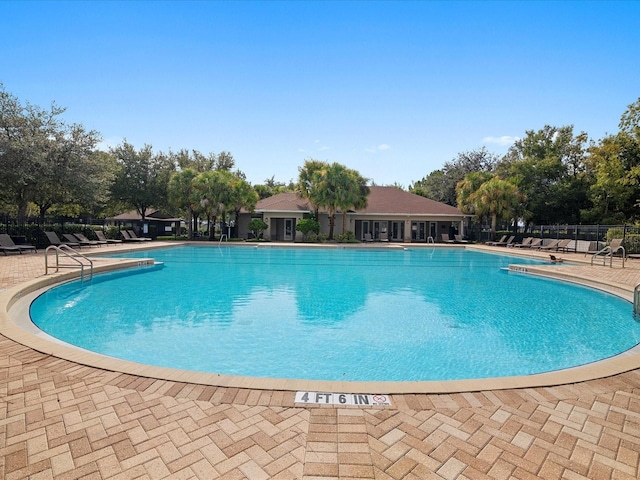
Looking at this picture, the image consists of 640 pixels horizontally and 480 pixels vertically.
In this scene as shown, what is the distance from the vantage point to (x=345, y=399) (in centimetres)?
333

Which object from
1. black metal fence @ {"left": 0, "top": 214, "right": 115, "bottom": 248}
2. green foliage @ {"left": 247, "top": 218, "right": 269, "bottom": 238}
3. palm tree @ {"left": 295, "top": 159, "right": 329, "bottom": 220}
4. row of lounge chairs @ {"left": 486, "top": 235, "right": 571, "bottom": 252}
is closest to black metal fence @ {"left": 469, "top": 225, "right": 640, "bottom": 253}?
row of lounge chairs @ {"left": 486, "top": 235, "right": 571, "bottom": 252}

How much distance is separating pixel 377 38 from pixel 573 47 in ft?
22.4

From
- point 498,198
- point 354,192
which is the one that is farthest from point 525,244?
point 354,192

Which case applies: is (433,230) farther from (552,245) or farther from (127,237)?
(127,237)

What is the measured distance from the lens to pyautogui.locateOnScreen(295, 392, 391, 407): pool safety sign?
3250mm

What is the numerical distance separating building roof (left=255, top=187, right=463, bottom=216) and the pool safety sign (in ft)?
93.8

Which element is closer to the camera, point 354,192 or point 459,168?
point 354,192

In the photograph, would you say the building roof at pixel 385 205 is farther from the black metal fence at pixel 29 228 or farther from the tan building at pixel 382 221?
the black metal fence at pixel 29 228

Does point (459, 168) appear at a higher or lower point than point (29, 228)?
higher

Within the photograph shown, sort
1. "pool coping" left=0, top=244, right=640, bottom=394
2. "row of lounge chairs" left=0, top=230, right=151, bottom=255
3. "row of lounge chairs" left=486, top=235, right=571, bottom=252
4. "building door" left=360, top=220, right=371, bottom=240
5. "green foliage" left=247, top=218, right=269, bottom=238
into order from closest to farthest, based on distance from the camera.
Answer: "pool coping" left=0, top=244, right=640, bottom=394 < "row of lounge chairs" left=0, top=230, right=151, bottom=255 < "row of lounge chairs" left=486, top=235, right=571, bottom=252 < "green foliage" left=247, top=218, right=269, bottom=238 < "building door" left=360, top=220, right=371, bottom=240

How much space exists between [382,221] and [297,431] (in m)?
31.7

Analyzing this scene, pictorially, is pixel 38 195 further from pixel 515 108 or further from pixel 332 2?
pixel 515 108

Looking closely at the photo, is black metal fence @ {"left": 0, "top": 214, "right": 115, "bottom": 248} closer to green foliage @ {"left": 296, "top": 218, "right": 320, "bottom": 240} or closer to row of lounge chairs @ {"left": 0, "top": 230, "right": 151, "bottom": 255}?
row of lounge chairs @ {"left": 0, "top": 230, "right": 151, "bottom": 255}

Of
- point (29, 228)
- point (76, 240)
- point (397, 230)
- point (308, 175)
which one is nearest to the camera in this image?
point (29, 228)
